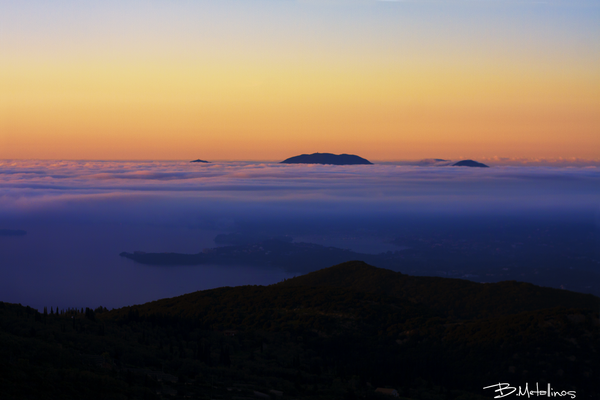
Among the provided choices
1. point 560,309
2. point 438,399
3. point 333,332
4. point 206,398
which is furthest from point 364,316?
point 206,398

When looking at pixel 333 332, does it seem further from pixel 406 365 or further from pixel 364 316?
pixel 406 365

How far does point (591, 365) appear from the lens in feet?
151

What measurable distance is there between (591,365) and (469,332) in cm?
1221
